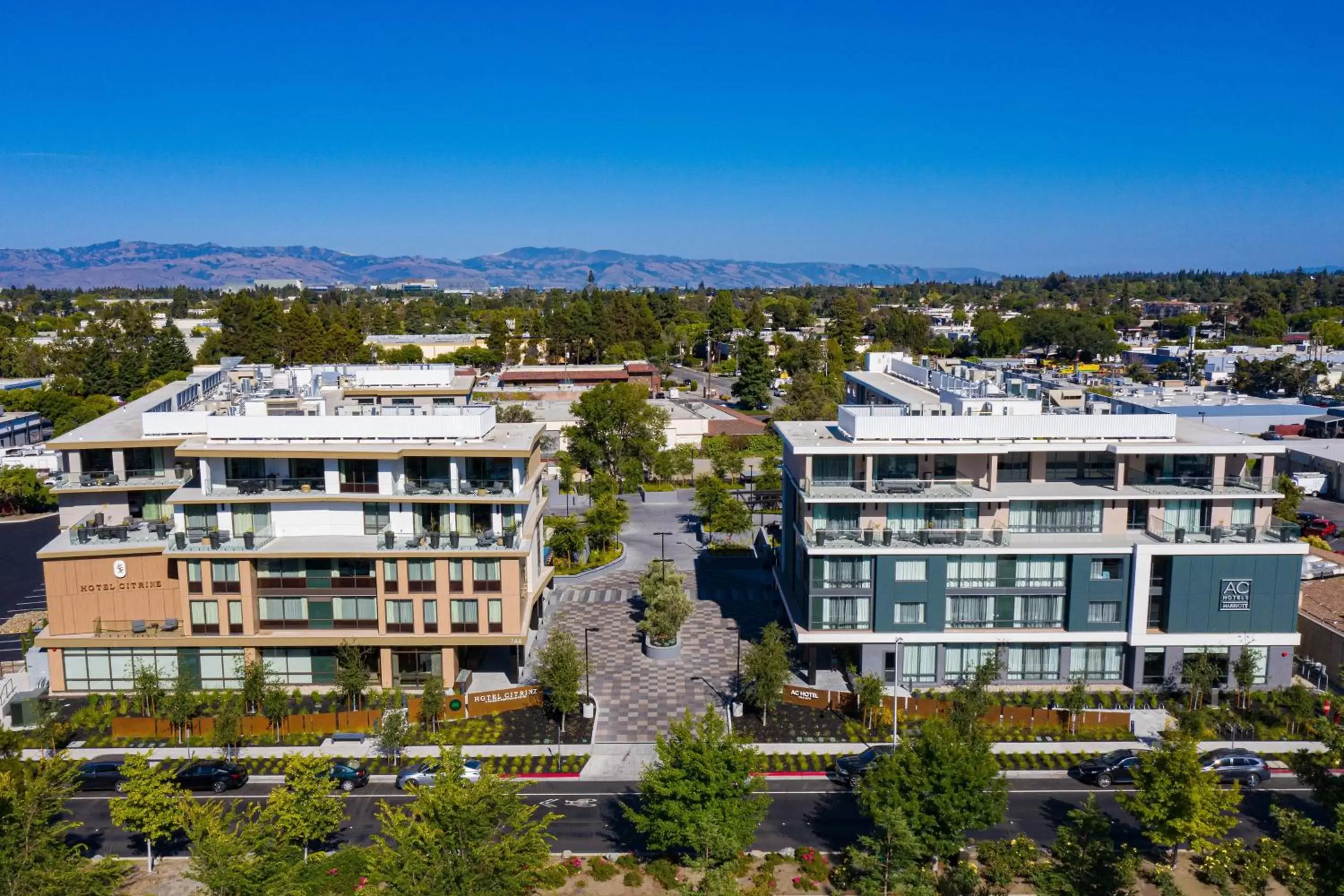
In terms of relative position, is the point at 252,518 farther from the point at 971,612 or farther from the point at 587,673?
the point at 971,612

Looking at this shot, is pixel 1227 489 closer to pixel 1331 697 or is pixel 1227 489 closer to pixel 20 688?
pixel 1331 697

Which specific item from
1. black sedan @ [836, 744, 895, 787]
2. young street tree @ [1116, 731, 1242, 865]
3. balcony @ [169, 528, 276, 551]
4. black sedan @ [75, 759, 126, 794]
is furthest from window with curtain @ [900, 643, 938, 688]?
black sedan @ [75, 759, 126, 794]

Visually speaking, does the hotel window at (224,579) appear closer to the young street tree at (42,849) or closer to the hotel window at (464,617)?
the hotel window at (464,617)

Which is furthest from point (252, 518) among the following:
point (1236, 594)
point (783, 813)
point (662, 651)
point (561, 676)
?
point (1236, 594)

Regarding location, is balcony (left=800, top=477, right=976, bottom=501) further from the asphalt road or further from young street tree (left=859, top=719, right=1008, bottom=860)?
young street tree (left=859, top=719, right=1008, bottom=860)

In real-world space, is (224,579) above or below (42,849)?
above

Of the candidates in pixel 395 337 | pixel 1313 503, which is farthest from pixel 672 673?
pixel 395 337
